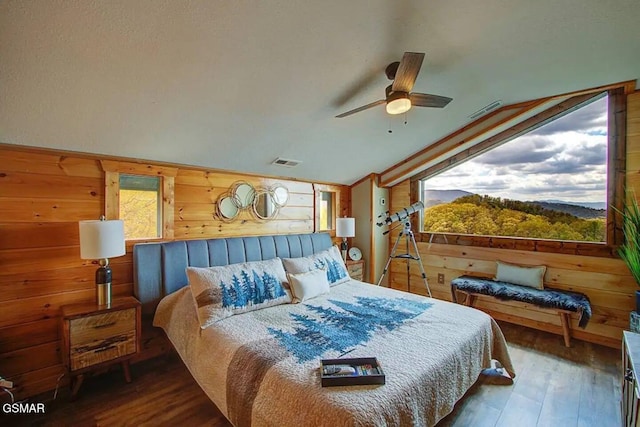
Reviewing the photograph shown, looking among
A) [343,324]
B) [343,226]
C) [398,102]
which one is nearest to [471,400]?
[343,324]

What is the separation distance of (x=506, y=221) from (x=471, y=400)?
2.49m

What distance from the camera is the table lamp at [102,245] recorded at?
6.72 ft

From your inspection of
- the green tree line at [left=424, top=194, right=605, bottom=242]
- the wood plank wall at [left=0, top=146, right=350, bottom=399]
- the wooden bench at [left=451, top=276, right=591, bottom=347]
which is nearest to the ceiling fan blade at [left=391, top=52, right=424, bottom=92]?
the wood plank wall at [left=0, top=146, right=350, bottom=399]

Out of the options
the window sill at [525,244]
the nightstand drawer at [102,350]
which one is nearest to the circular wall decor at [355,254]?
the window sill at [525,244]

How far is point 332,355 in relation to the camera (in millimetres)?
1663

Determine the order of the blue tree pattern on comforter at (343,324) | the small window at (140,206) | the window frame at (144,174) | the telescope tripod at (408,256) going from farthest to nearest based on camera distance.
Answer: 1. the telescope tripod at (408,256)
2. the small window at (140,206)
3. the window frame at (144,174)
4. the blue tree pattern on comforter at (343,324)

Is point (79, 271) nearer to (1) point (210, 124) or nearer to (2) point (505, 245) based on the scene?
(1) point (210, 124)

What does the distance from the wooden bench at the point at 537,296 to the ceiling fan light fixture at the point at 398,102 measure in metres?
2.47

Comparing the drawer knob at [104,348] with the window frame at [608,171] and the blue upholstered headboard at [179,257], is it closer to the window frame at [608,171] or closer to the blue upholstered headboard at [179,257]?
the blue upholstered headboard at [179,257]

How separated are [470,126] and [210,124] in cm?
298

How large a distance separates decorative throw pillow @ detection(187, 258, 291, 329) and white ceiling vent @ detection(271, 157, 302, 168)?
1.18 meters

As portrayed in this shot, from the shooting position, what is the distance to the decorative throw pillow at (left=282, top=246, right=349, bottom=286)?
2.89 meters

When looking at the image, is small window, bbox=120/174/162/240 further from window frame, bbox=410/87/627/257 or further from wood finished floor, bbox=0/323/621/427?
window frame, bbox=410/87/627/257

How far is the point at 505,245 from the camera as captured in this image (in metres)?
3.64
